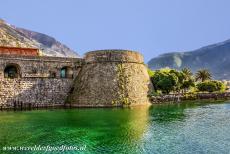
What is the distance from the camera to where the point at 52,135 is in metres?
30.6

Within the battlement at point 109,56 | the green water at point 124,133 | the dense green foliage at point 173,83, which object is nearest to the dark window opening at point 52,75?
the battlement at point 109,56

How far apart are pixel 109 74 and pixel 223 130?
3044 centimetres

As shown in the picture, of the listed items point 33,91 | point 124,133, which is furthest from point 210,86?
point 124,133

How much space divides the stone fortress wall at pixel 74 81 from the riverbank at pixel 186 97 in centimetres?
316

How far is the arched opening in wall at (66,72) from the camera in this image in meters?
63.7

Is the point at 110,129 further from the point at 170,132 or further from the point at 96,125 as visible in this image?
the point at 170,132

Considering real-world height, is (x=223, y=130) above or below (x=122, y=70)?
below

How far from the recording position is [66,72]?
212 ft

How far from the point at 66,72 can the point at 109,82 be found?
10454 millimetres

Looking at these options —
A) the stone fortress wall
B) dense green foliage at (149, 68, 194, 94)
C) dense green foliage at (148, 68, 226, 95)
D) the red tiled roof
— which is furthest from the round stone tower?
the red tiled roof

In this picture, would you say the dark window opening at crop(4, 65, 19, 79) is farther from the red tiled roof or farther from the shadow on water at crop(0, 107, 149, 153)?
the shadow on water at crop(0, 107, 149, 153)

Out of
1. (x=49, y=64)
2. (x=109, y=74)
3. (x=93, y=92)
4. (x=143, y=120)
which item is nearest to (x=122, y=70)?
(x=109, y=74)

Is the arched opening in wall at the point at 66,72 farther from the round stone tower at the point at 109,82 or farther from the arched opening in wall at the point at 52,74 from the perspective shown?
the arched opening in wall at the point at 52,74

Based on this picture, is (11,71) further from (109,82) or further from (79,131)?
(79,131)
